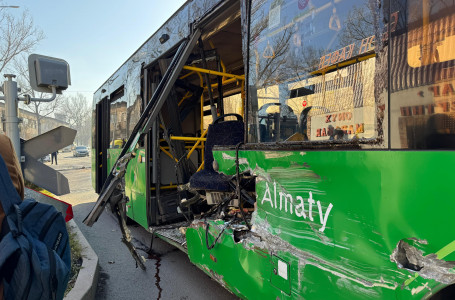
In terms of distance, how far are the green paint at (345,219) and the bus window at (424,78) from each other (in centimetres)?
9

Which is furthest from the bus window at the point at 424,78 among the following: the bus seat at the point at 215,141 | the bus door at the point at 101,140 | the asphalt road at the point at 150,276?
the bus door at the point at 101,140

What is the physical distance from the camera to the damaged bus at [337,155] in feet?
4.00

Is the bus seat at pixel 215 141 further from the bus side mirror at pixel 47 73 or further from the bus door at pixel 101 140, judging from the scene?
the bus door at pixel 101 140

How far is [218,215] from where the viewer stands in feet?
9.17

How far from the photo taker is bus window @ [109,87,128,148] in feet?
16.8

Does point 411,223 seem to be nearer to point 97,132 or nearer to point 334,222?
point 334,222

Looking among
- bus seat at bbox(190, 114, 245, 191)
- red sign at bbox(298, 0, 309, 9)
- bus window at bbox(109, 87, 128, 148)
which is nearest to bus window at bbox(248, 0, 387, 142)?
red sign at bbox(298, 0, 309, 9)

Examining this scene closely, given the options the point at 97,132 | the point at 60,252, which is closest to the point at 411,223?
the point at 60,252

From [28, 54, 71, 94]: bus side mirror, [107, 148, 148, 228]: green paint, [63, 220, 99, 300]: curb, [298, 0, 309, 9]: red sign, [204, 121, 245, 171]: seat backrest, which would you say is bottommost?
[63, 220, 99, 300]: curb

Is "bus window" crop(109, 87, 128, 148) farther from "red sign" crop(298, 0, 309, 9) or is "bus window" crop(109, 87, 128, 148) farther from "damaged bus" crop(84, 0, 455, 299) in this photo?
"red sign" crop(298, 0, 309, 9)

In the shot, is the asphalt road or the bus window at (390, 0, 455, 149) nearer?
the bus window at (390, 0, 455, 149)

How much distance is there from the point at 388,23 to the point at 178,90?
378 cm

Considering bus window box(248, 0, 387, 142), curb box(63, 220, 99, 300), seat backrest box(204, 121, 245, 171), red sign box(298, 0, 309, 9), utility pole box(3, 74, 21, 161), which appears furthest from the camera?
seat backrest box(204, 121, 245, 171)

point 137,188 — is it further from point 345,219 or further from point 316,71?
point 345,219
